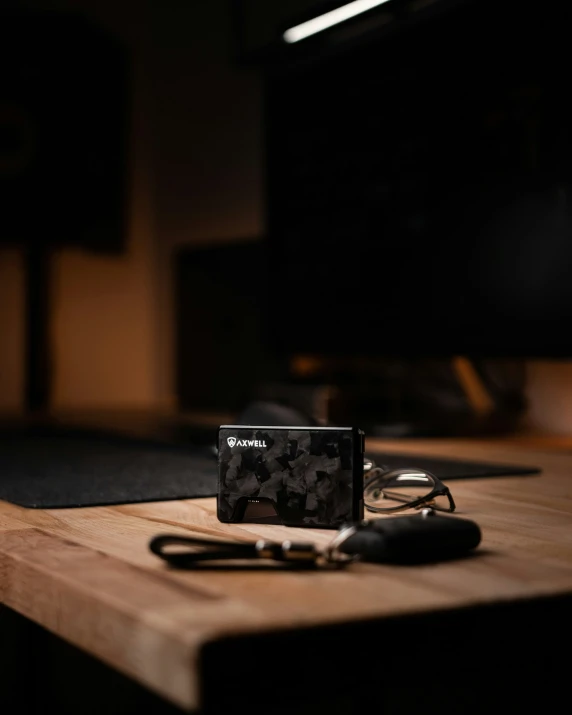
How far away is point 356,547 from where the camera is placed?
557 mm

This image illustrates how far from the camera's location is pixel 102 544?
0.62 metres

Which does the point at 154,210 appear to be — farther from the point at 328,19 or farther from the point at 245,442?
the point at 245,442

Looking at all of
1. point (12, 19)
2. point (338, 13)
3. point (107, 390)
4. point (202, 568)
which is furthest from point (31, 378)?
point (202, 568)

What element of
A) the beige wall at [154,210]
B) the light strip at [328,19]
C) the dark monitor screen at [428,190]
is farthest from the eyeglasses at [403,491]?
the beige wall at [154,210]

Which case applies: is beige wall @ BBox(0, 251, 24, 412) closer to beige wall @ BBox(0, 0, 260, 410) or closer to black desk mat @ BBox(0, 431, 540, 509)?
beige wall @ BBox(0, 0, 260, 410)

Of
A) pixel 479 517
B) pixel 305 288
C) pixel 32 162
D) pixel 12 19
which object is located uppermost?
pixel 12 19

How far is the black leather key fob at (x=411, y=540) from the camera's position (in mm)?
547

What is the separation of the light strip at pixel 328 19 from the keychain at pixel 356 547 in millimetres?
1056

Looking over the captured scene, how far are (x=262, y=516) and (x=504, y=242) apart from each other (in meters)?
0.98

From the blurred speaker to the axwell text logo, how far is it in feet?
6.87

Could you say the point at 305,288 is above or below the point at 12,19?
below

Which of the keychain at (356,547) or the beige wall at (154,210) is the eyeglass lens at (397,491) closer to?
the keychain at (356,547)

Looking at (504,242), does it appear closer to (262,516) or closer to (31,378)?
(262,516)

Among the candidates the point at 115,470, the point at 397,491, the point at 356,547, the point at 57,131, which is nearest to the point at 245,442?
the point at 356,547
